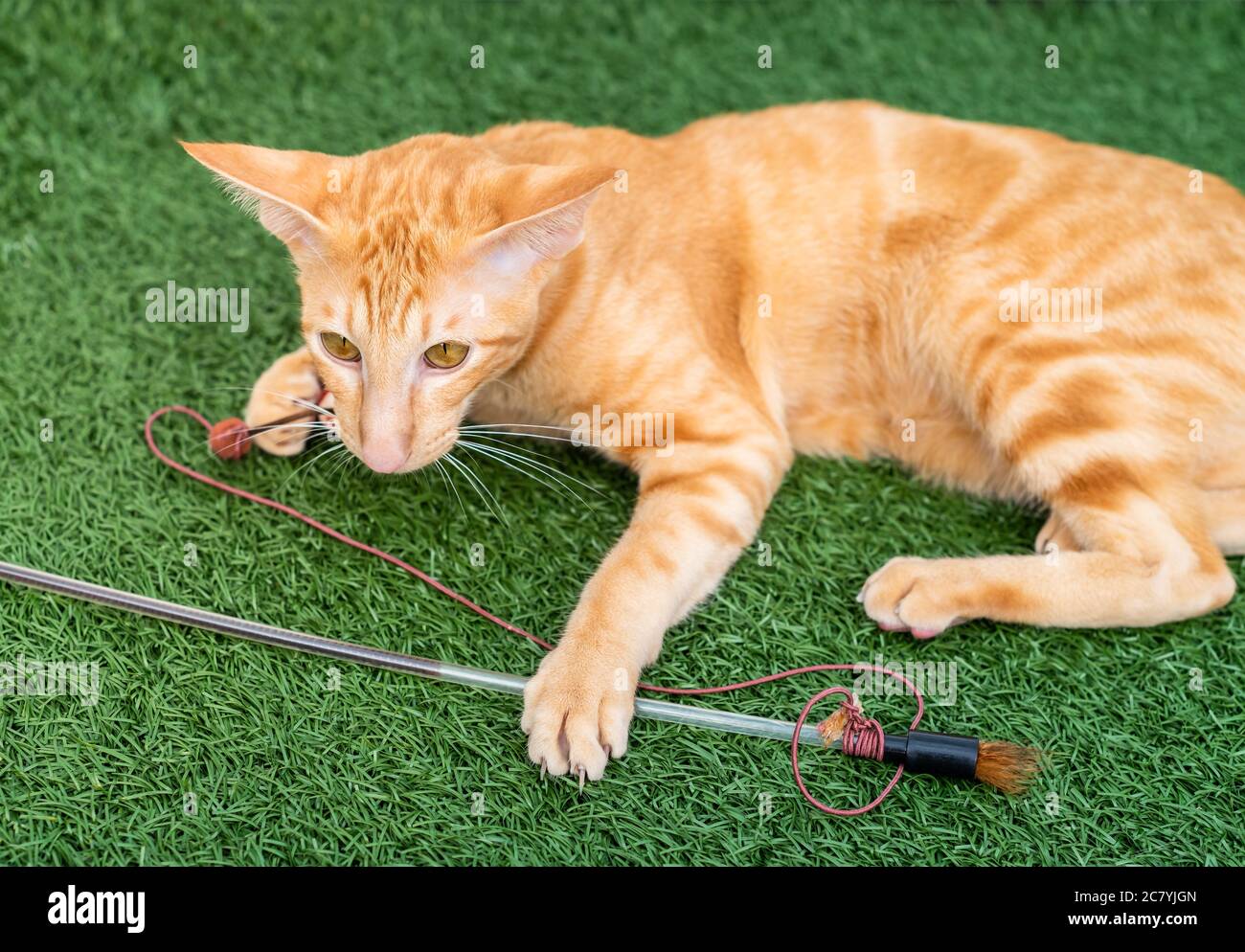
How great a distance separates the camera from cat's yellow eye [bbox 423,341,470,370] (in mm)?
1709

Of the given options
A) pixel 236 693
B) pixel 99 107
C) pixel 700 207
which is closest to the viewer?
pixel 236 693

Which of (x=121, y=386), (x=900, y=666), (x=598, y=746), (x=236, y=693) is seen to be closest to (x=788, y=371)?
(x=900, y=666)

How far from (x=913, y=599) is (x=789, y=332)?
0.64 m

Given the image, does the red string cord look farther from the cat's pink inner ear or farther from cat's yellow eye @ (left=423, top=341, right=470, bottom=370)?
the cat's pink inner ear

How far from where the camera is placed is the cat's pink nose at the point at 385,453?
167 cm

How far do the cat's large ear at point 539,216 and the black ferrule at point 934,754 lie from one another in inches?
37.1

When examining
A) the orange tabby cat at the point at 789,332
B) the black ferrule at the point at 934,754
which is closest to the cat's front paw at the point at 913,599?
the orange tabby cat at the point at 789,332

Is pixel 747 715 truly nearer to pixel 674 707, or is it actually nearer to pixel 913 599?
pixel 674 707

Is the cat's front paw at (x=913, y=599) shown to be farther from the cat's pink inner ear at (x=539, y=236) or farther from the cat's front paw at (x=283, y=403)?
the cat's front paw at (x=283, y=403)

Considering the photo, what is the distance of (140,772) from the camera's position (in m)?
1.57

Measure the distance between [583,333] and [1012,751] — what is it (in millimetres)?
1020

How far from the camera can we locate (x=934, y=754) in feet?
5.22

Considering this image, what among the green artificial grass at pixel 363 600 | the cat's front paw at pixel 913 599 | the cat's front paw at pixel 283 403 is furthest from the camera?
the cat's front paw at pixel 283 403

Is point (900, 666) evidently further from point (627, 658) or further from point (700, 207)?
point (700, 207)
